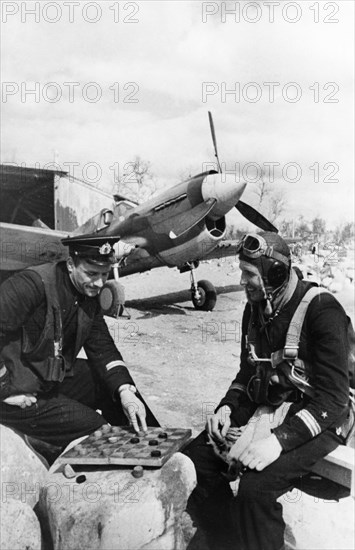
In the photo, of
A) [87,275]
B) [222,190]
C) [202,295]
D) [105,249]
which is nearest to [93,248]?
[105,249]

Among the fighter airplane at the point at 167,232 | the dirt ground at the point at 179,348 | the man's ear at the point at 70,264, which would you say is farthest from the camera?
the fighter airplane at the point at 167,232

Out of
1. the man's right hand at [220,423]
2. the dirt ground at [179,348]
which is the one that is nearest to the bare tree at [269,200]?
the dirt ground at [179,348]

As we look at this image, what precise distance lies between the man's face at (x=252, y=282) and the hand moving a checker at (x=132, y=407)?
93 cm

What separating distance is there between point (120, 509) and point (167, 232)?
218 inches

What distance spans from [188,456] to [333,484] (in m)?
0.67

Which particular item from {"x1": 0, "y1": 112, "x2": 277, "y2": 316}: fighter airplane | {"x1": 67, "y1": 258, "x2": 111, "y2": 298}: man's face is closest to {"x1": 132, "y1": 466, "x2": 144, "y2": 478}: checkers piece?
{"x1": 67, "y1": 258, "x2": 111, "y2": 298}: man's face

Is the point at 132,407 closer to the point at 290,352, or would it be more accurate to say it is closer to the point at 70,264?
the point at 70,264

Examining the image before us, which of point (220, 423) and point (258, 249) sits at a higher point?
point (258, 249)

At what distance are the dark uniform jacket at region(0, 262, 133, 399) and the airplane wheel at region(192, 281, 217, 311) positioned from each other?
4.65m

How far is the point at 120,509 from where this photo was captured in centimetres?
186

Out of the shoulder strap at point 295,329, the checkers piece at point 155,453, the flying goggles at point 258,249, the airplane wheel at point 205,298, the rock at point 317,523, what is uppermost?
the flying goggles at point 258,249

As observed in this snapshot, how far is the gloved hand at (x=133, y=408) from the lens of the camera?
248cm

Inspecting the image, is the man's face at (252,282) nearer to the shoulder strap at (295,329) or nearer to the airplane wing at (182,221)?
the shoulder strap at (295,329)

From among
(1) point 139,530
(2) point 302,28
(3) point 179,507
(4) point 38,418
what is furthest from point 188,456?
(2) point 302,28
